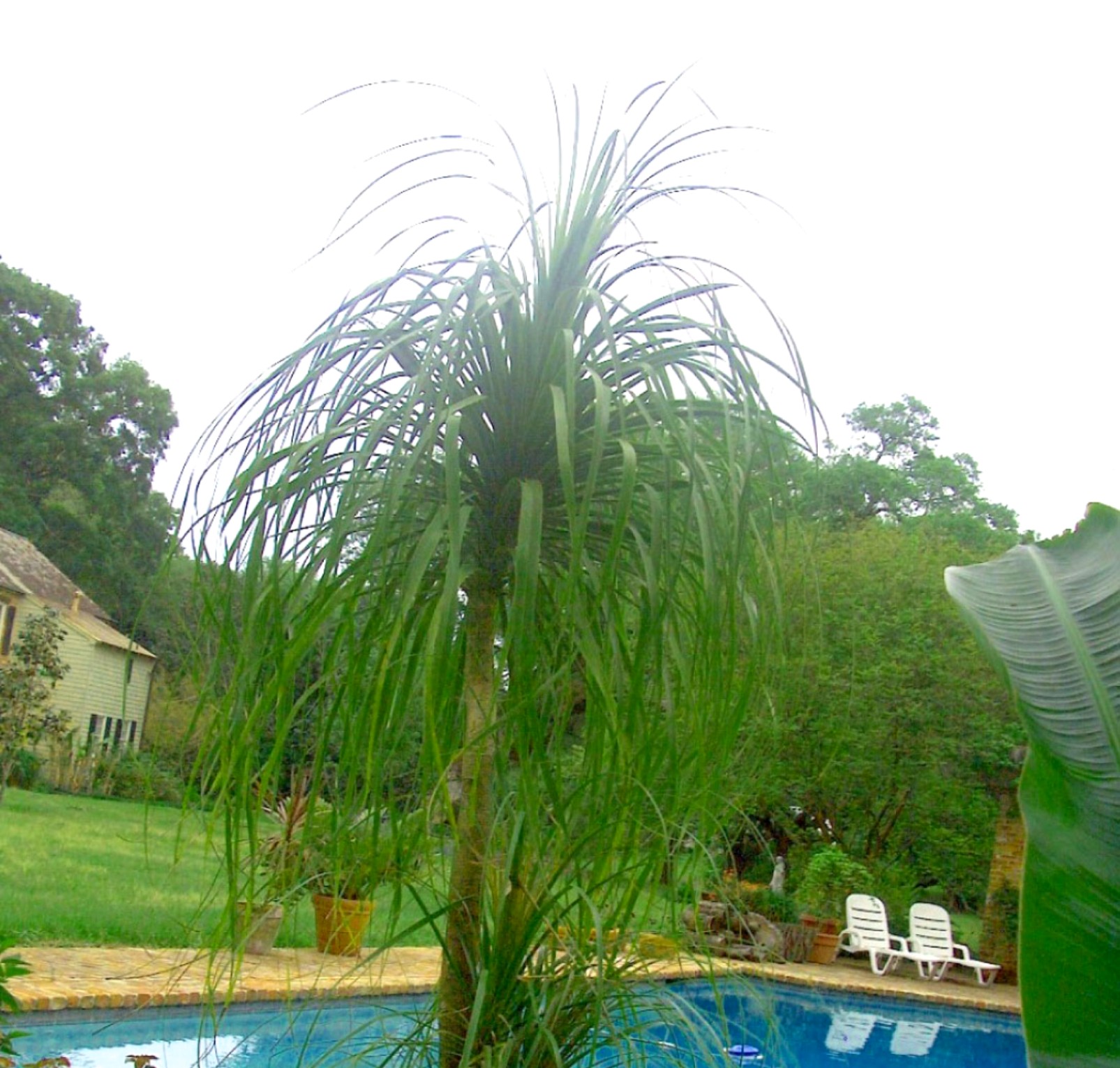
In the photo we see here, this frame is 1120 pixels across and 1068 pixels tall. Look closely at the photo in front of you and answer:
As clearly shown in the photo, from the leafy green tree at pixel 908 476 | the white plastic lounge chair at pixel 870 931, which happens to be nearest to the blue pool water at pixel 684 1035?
the white plastic lounge chair at pixel 870 931

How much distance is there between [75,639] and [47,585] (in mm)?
1513

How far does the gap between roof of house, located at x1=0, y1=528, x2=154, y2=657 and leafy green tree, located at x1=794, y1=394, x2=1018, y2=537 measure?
17.2 metres

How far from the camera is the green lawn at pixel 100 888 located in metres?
8.14

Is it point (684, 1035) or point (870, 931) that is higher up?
point (684, 1035)

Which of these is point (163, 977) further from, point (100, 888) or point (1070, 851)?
point (1070, 851)

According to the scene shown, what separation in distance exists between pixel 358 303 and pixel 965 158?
238 centimetres

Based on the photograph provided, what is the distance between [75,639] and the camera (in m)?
29.2

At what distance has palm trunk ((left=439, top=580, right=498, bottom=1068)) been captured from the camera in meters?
2.00


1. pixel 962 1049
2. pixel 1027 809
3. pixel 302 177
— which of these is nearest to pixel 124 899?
pixel 962 1049

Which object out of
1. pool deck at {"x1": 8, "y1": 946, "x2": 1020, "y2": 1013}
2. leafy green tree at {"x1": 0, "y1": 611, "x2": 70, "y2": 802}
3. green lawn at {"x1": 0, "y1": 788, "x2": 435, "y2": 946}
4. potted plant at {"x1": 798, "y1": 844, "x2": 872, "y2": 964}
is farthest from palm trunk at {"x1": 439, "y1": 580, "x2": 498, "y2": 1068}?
leafy green tree at {"x1": 0, "y1": 611, "x2": 70, "y2": 802}

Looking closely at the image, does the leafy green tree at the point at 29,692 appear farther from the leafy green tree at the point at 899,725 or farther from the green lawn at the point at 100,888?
the leafy green tree at the point at 899,725

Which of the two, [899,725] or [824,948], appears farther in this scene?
[899,725]

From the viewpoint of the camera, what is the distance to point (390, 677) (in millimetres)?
2020

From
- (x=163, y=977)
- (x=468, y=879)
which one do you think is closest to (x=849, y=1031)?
(x=163, y=977)
